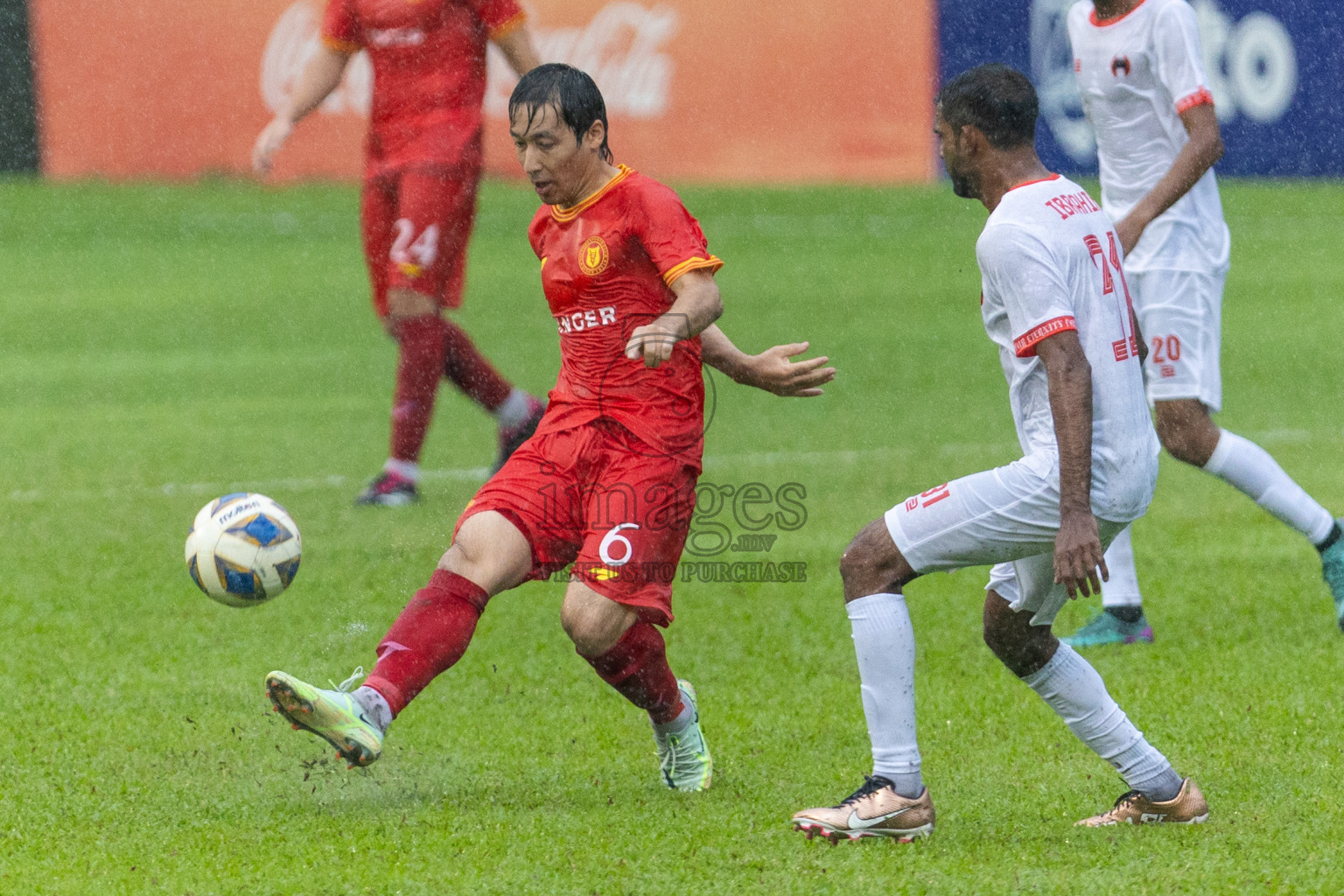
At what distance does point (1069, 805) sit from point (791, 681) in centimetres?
139

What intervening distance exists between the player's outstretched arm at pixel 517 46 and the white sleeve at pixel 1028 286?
13.8 ft

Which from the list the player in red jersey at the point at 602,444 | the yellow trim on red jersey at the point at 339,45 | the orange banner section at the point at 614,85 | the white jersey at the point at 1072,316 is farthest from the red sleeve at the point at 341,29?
the orange banner section at the point at 614,85

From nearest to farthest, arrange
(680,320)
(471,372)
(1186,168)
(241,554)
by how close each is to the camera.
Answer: (680,320) < (241,554) < (1186,168) < (471,372)

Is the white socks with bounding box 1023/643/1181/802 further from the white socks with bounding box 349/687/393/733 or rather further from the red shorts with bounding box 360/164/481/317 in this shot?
the red shorts with bounding box 360/164/481/317

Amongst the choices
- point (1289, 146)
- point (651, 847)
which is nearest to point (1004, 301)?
point (651, 847)

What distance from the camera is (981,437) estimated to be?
9961mm

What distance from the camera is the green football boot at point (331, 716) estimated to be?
3947 millimetres

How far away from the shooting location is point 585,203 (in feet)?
15.2

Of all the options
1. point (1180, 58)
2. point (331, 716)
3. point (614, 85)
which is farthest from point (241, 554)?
point (614, 85)

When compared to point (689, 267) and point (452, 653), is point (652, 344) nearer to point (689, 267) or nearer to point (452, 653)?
point (689, 267)

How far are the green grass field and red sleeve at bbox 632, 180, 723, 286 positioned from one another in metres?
1.26

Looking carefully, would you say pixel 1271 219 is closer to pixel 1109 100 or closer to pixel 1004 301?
pixel 1109 100

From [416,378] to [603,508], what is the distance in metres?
3.84

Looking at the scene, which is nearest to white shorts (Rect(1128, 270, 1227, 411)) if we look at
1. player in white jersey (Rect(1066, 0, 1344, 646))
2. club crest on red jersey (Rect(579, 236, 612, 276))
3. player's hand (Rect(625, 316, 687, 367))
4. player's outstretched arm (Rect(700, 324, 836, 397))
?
player in white jersey (Rect(1066, 0, 1344, 646))
